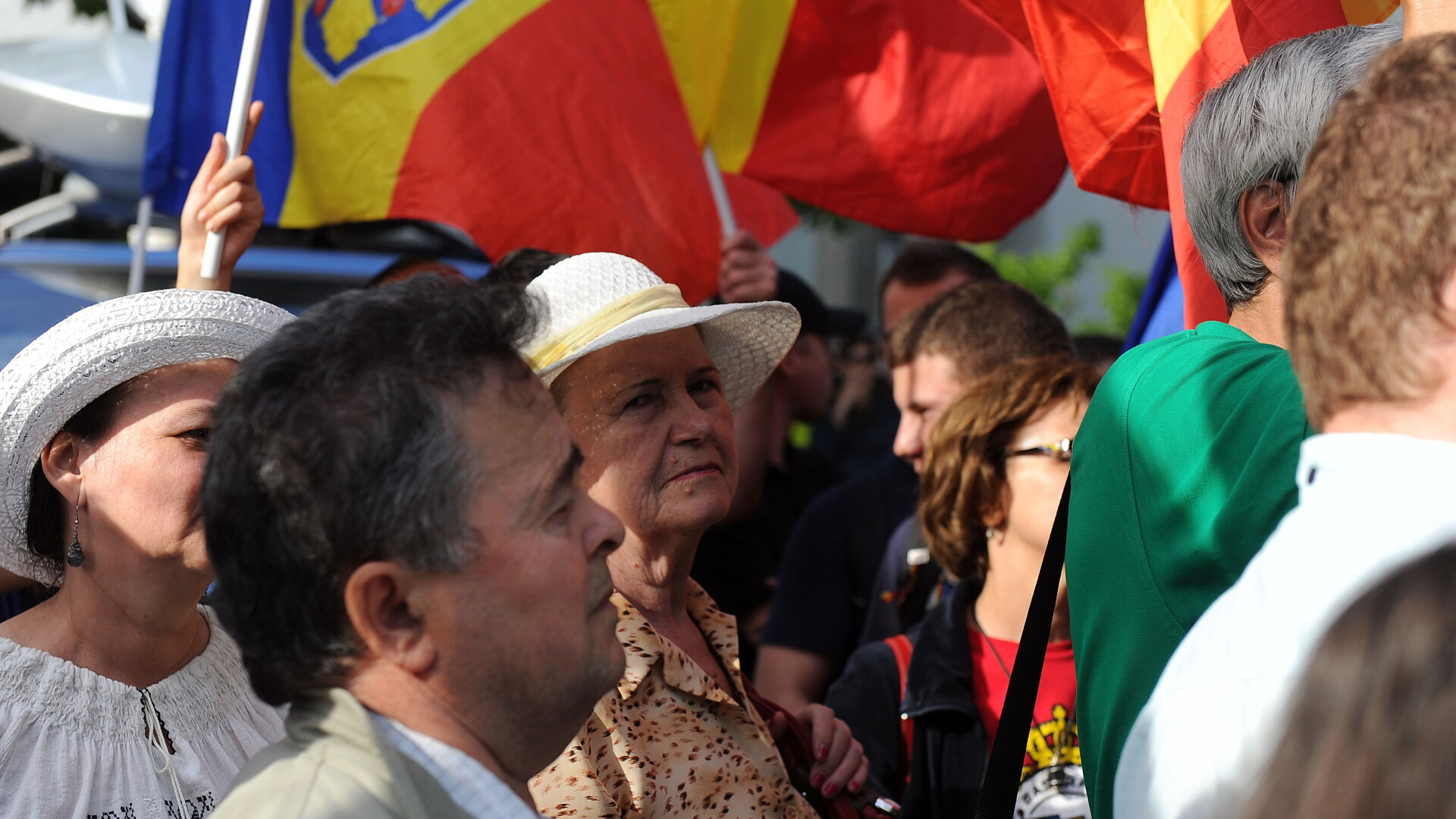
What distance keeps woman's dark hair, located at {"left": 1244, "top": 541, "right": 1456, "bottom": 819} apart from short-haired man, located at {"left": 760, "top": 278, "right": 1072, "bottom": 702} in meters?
2.54

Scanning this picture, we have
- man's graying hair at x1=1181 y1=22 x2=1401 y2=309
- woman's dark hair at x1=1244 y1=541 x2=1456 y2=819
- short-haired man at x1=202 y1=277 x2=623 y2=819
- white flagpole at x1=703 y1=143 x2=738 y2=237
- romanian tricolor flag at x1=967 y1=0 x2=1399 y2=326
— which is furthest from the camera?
white flagpole at x1=703 y1=143 x2=738 y2=237

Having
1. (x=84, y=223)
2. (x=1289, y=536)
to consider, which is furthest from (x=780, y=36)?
(x=84, y=223)

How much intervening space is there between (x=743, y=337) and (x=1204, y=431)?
1.20 m

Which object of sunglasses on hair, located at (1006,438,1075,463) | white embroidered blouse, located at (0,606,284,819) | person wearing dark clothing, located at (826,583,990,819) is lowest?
person wearing dark clothing, located at (826,583,990,819)

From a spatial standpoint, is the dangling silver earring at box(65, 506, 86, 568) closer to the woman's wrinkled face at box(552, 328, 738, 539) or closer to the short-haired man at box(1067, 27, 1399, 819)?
the woman's wrinkled face at box(552, 328, 738, 539)

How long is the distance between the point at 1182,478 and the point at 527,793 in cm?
79

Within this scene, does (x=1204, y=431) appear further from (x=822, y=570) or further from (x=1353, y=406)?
(x=822, y=570)

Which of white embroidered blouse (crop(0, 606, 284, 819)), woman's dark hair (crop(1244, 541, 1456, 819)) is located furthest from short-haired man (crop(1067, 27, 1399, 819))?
white embroidered blouse (crop(0, 606, 284, 819))

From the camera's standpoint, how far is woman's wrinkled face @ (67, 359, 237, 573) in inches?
81.1

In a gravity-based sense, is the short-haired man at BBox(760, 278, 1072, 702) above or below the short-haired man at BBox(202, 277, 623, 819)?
below

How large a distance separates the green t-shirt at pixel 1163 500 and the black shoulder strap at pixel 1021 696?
17 cm

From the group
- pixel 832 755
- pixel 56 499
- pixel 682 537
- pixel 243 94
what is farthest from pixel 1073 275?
pixel 56 499

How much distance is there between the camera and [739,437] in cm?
447

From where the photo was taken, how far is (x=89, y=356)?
2.04 m
